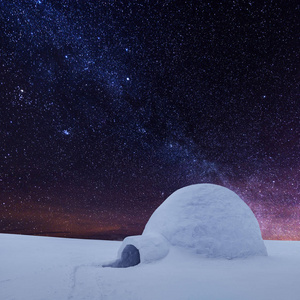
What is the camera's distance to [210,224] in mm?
8492

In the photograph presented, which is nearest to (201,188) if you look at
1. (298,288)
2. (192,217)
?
(192,217)

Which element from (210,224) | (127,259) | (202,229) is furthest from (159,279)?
(127,259)

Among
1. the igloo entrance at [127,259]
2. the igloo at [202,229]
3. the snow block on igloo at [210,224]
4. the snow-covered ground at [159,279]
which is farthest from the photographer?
the igloo entrance at [127,259]

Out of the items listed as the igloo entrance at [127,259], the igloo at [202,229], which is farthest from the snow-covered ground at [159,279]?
the igloo entrance at [127,259]

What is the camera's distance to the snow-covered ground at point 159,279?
194 inches

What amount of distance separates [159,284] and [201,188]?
201 inches

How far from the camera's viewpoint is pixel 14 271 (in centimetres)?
690

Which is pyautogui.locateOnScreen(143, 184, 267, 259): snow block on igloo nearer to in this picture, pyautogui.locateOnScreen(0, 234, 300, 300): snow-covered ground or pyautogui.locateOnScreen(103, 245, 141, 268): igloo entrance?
pyautogui.locateOnScreen(0, 234, 300, 300): snow-covered ground

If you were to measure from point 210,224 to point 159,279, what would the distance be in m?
3.28

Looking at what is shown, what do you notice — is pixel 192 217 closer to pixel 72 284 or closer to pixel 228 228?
pixel 228 228

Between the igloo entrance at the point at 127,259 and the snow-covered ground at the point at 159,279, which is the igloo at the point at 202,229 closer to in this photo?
the igloo entrance at the point at 127,259

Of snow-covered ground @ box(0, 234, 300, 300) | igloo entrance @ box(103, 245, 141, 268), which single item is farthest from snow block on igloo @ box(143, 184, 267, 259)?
igloo entrance @ box(103, 245, 141, 268)

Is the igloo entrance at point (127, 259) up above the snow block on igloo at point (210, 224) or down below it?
below

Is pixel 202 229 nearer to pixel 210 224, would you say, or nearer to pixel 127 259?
pixel 210 224
